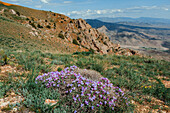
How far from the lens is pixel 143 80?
6.43 meters

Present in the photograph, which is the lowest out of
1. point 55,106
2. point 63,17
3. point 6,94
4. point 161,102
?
point 161,102

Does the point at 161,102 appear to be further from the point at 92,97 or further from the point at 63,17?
the point at 63,17

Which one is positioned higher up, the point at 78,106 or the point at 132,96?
the point at 78,106

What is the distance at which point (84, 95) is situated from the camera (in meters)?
3.21

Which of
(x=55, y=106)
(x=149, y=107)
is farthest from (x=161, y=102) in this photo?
(x=55, y=106)

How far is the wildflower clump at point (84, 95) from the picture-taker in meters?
3.12

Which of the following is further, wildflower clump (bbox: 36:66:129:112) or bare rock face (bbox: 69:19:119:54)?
bare rock face (bbox: 69:19:119:54)

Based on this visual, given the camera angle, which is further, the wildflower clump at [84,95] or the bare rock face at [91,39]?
the bare rock face at [91,39]

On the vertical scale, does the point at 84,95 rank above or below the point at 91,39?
below

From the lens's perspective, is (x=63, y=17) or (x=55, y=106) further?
(x=63, y=17)

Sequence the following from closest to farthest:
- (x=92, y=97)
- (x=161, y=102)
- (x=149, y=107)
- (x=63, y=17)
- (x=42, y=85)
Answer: (x=92, y=97) < (x=42, y=85) < (x=149, y=107) < (x=161, y=102) < (x=63, y=17)

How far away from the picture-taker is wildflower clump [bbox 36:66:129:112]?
3.12 metres

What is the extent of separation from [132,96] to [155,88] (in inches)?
65.5

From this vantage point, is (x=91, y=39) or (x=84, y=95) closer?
(x=84, y=95)
